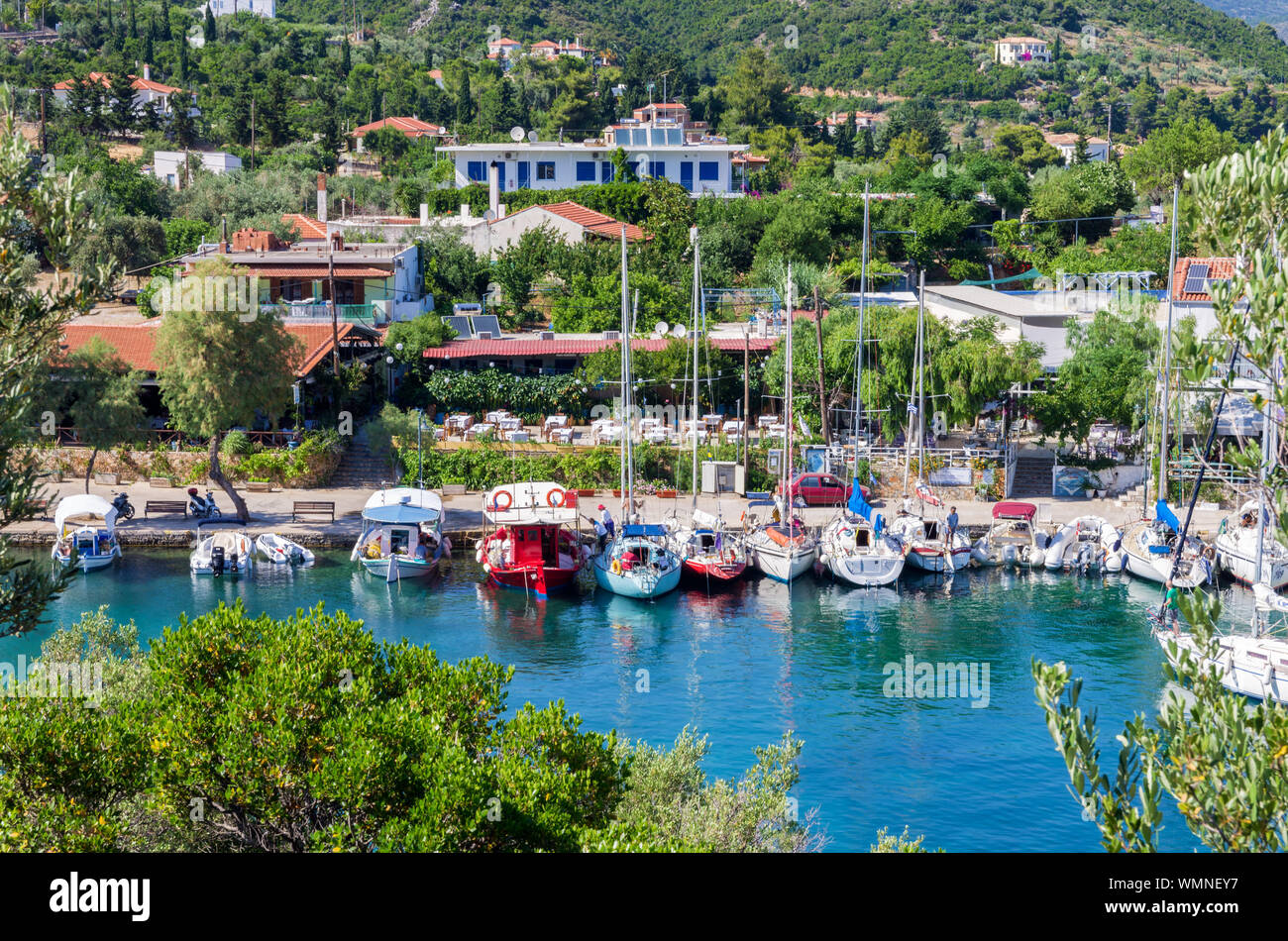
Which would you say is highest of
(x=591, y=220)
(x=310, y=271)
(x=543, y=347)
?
(x=591, y=220)

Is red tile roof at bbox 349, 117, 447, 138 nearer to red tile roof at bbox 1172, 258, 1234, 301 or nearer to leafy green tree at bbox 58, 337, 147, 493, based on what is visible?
leafy green tree at bbox 58, 337, 147, 493

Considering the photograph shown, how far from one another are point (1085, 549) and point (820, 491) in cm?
835

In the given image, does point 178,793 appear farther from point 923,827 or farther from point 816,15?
point 816,15

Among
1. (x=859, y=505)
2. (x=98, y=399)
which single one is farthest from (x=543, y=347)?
(x=859, y=505)

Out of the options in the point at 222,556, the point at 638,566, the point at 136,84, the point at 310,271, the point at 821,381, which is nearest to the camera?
the point at 638,566

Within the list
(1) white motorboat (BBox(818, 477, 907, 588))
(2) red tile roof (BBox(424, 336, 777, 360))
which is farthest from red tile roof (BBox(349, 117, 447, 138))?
(1) white motorboat (BBox(818, 477, 907, 588))

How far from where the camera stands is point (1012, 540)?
1587 inches

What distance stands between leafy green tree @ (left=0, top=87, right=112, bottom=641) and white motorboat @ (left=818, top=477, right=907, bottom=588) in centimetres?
2684

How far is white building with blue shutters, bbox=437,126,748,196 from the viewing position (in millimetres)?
76250

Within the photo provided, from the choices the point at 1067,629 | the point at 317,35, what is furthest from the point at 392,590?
the point at 317,35

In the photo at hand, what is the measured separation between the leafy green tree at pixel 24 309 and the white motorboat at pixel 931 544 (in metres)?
29.0

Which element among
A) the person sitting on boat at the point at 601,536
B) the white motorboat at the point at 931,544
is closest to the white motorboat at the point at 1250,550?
the white motorboat at the point at 931,544

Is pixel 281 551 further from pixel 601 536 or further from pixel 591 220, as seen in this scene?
pixel 591 220

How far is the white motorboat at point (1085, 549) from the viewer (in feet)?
128
